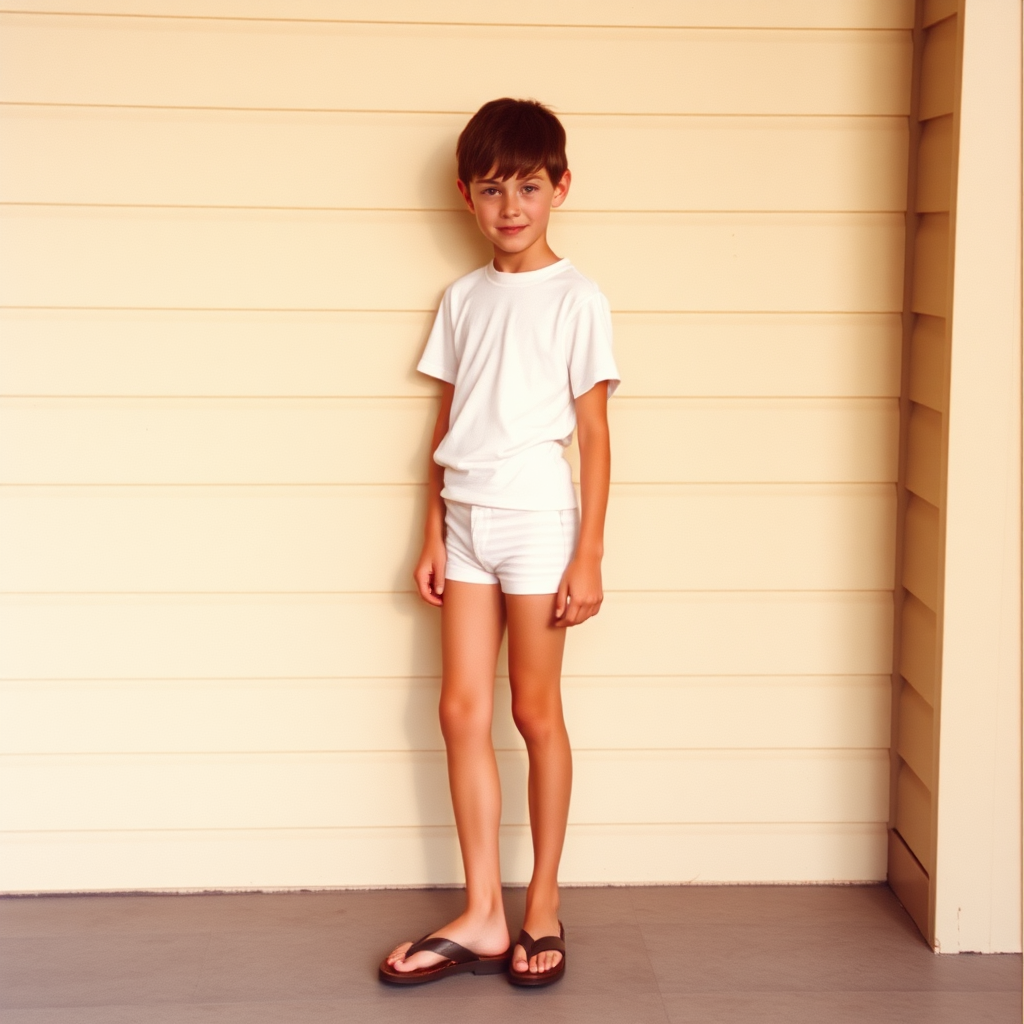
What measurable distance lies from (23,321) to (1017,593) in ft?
6.68

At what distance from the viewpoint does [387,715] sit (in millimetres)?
2654

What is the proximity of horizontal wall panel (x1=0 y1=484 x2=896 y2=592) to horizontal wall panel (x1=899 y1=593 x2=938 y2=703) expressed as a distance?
10cm

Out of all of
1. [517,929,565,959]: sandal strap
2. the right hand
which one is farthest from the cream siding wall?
[517,929,565,959]: sandal strap

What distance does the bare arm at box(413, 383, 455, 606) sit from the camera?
249cm

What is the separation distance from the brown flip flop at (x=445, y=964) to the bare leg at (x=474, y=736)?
45 mm

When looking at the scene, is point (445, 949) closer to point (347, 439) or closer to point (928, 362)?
point (347, 439)

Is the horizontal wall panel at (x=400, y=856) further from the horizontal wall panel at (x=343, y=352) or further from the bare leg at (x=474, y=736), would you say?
the horizontal wall panel at (x=343, y=352)

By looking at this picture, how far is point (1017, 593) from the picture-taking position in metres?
2.36

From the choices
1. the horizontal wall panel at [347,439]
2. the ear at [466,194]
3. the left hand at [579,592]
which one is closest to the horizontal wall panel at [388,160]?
the ear at [466,194]

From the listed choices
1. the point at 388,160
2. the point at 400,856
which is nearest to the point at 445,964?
the point at 400,856

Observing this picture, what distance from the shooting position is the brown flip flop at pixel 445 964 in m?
2.30

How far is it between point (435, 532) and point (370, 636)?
30cm

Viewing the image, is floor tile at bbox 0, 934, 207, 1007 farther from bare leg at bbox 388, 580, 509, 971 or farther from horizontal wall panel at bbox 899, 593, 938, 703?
horizontal wall panel at bbox 899, 593, 938, 703

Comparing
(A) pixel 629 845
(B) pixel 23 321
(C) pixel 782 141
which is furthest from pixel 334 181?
(A) pixel 629 845
